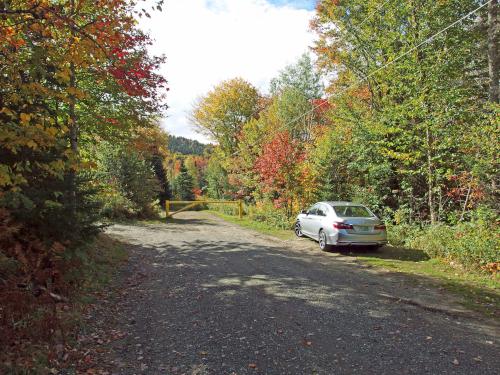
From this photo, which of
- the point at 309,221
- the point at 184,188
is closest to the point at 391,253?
the point at 309,221

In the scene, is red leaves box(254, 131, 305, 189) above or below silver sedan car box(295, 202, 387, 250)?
above

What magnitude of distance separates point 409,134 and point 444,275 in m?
5.72

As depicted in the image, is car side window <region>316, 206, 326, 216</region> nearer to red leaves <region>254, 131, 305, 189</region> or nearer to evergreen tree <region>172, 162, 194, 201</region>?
red leaves <region>254, 131, 305, 189</region>

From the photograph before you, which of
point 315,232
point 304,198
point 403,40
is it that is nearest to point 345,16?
point 403,40

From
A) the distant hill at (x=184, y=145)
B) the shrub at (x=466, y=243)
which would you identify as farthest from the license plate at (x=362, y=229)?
the distant hill at (x=184, y=145)

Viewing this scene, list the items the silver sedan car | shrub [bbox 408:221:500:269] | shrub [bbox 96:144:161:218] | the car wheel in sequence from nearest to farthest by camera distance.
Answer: shrub [bbox 408:221:500:269] < the silver sedan car < the car wheel < shrub [bbox 96:144:161:218]

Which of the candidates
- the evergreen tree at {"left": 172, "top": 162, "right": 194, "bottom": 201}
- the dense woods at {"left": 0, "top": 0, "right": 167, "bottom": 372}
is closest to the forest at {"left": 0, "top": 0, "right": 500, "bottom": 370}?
the dense woods at {"left": 0, "top": 0, "right": 167, "bottom": 372}

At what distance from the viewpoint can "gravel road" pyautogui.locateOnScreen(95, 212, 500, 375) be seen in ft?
12.4

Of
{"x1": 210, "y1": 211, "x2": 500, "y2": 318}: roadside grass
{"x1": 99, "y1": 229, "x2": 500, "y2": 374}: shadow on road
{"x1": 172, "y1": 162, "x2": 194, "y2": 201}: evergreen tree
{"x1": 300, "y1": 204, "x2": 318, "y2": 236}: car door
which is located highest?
{"x1": 172, "y1": 162, "x2": 194, "y2": 201}: evergreen tree

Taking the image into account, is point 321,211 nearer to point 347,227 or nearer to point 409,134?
point 347,227

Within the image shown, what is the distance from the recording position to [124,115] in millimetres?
10695

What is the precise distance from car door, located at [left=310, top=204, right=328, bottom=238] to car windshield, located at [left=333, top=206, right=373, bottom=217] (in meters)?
0.50

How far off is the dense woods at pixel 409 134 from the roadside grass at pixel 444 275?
487 millimetres

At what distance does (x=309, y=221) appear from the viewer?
12250 millimetres
